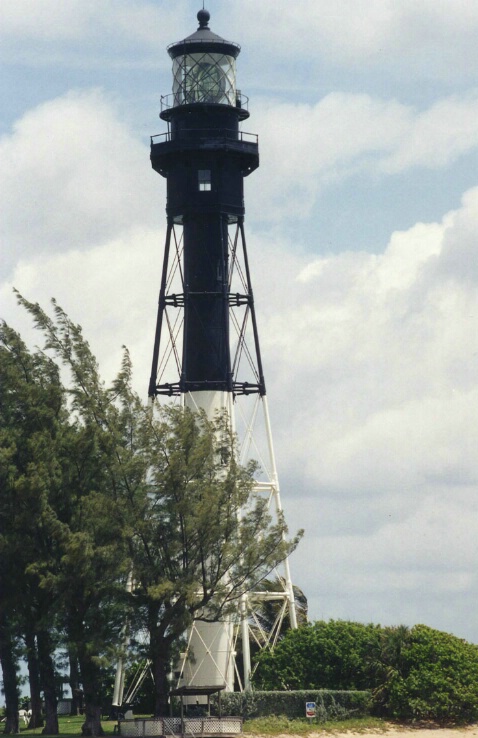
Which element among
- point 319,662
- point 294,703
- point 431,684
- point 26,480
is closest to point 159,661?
point 294,703

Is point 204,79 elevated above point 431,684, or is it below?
above

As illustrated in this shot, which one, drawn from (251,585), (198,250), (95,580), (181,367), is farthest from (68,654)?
(198,250)

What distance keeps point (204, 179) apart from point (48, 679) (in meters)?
26.8

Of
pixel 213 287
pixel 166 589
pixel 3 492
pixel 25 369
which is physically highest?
pixel 213 287

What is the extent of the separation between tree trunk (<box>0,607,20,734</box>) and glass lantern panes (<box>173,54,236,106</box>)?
2881cm

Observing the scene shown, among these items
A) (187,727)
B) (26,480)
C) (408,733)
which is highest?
(26,480)

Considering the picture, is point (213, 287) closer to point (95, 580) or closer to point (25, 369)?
point (25, 369)

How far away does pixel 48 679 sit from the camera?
80750 mm

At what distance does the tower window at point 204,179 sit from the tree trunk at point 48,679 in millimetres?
24421

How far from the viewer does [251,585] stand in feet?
260

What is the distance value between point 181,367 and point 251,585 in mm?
12956

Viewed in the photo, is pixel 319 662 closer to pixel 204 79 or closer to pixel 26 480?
pixel 26 480

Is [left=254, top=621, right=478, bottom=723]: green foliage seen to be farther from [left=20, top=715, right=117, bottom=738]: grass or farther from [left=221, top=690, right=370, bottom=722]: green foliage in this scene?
[left=20, top=715, right=117, bottom=738]: grass

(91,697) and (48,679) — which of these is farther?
(48,679)
